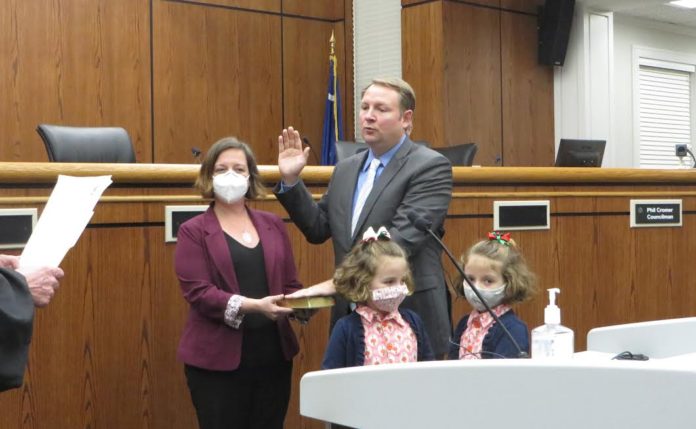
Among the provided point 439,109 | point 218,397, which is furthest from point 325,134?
point 218,397

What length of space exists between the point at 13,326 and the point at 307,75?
6302 millimetres

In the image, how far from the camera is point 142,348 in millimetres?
3186

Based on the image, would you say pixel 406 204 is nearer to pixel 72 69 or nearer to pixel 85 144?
pixel 85 144

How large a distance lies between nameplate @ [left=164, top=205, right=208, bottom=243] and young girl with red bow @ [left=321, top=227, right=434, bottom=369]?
1.05 metres

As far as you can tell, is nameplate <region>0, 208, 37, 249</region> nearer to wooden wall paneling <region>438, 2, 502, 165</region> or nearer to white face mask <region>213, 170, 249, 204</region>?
white face mask <region>213, 170, 249, 204</region>

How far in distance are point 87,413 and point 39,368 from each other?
23cm

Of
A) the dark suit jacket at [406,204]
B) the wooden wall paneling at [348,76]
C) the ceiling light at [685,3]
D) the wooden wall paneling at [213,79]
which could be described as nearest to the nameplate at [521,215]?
the dark suit jacket at [406,204]

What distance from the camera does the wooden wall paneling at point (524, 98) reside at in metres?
7.87

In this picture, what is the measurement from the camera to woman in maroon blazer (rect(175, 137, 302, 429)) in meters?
2.71

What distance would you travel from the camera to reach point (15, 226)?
2932 millimetres

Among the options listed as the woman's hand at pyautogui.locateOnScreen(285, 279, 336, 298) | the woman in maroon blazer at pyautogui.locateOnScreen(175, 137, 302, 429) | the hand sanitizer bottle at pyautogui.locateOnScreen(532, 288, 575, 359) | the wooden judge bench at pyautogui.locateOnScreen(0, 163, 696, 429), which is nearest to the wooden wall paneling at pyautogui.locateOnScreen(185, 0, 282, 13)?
the wooden judge bench at pyautogui.locateOnScreen(0, 163, 696, 429)

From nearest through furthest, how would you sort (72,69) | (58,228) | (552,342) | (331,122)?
1. (552,342)
2. (58,228)
3. (72,69)
4. (331,122)

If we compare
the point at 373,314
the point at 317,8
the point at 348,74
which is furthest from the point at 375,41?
the point at 373,314

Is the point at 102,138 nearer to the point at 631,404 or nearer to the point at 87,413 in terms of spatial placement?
the point at 87,413
